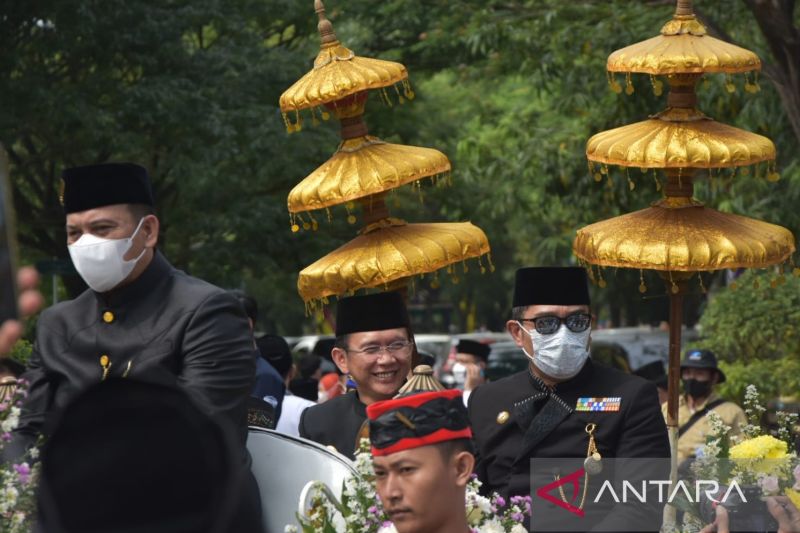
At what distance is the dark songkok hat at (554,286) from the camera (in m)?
7.04

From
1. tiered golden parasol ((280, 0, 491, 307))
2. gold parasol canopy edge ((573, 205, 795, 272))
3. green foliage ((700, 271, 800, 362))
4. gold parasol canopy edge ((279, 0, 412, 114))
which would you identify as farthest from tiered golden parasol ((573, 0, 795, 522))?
green foliage ((700, 271, 800, 362))

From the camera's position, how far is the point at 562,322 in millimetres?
6965

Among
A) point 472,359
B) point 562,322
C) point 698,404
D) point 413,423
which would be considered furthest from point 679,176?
point 472,359

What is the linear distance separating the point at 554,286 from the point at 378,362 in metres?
1.02

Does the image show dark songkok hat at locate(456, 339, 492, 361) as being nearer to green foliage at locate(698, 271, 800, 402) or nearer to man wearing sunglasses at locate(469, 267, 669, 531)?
green foliage at locate(698, 271, 800, 402)

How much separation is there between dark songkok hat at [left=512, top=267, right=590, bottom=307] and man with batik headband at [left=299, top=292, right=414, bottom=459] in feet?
2.67

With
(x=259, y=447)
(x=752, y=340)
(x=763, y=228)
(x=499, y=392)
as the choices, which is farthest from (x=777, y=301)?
(x=259, y=447)

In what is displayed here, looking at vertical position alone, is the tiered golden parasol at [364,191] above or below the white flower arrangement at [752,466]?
above

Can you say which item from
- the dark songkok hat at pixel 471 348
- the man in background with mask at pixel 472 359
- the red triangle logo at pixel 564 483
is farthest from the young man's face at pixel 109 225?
the dark songkok hat at pixel 471 348

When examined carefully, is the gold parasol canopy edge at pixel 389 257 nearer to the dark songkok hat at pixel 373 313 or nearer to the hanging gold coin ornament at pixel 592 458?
the dark songkok hat at pixel 373 313

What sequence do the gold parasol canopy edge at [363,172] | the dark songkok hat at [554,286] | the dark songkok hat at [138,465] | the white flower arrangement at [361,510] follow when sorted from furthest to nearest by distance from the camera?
the gold parasol canopy edge at [363,172]
the dark songkok hat at [554,286]
the white flower arrangement at [361,510]
the dark songkok hat at [138,465]

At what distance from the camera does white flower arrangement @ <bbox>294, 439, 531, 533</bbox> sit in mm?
5230

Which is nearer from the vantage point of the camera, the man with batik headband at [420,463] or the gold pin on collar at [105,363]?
the man with batik headband at [420,463]

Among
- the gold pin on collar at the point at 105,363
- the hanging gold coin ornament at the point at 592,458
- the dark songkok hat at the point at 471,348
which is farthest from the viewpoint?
the dark songkok hat at the point at 471,348
